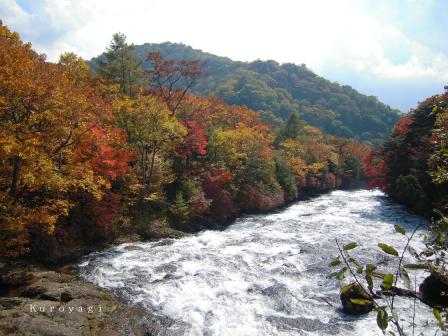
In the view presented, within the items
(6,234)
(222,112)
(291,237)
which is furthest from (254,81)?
(6,234)

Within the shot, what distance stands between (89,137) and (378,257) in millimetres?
18983

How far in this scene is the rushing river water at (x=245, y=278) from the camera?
1367 cm

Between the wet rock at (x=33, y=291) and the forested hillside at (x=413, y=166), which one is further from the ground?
the forested hillside at (x=413, y=166)

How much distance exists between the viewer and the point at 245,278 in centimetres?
1798

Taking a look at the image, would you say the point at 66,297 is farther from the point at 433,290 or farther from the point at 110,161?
the point at 433,290

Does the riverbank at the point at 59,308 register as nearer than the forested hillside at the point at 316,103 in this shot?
Yes

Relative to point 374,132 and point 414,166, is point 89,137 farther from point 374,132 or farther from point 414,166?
point 374,132

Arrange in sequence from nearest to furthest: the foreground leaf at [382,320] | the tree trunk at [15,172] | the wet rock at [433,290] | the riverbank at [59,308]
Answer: the foreground leaf at [382,320]
the riverbank at [59,308]
the wet rock at [433,290]
the tree trunk at [15,172]

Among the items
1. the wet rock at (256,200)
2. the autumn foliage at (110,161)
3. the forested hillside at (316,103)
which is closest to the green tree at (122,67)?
the autumn foliage at (110,161)

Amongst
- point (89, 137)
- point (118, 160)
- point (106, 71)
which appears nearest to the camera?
point (89, 137)

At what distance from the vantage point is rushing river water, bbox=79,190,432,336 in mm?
13672

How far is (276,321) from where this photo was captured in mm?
13867

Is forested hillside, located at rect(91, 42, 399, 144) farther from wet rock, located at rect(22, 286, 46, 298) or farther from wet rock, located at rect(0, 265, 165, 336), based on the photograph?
wet rock, located at rect(22, 286, 46, 298)

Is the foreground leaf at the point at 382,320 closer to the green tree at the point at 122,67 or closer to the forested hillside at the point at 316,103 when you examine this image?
the green tree at the point at 122,67
